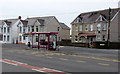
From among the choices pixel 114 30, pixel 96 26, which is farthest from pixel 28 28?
pixel 114 30

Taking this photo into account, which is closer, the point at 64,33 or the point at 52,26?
the point at 52,26

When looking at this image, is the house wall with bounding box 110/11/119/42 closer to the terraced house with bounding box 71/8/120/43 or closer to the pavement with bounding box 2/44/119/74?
the terraced house with bounding box 71/8/120/43

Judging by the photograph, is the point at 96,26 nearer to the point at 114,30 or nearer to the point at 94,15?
the point at 114,30

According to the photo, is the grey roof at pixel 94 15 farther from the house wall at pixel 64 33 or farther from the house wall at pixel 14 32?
the house wall at pixel 14 32

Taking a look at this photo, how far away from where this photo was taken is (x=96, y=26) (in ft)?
148

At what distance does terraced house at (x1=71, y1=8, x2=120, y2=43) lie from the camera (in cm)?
4353

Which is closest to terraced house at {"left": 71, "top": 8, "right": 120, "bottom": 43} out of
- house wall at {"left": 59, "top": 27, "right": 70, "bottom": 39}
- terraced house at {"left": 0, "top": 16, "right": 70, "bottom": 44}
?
terraced house at {"left": 0, "top": 16, "right": 70, "bottom": 44}

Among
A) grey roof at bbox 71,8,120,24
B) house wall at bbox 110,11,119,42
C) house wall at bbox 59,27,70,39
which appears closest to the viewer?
house wall at bbox 110,11,119,42

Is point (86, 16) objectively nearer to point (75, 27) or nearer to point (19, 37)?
point (75, 27)

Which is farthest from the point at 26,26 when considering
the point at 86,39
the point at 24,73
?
Answer: the point at 24,73

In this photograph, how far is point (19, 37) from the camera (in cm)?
6216

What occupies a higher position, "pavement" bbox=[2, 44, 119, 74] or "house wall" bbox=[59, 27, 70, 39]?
"house wall" bbox=[59, 27, 70, 39]

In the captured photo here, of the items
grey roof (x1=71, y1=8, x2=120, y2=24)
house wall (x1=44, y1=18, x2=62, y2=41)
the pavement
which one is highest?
grey roof (x1=71, y1=8, x2=120, y2=24)

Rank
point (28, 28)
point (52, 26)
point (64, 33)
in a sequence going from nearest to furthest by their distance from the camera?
point (52, 26)
point (28, 28)
point (64, 33)
